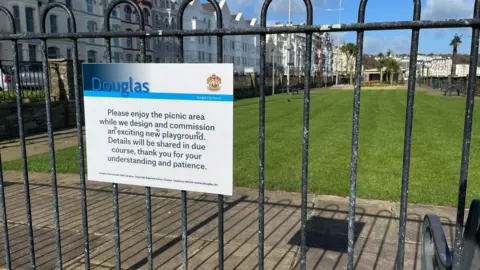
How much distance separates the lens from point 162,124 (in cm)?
246

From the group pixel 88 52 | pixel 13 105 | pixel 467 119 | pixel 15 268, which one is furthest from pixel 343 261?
pixel 88 52

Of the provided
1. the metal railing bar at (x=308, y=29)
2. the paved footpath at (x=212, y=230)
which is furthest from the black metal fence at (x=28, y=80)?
the metal railing bar at (x=308, y=29)

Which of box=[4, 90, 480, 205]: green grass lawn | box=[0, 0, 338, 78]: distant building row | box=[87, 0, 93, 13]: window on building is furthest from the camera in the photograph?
box=[87, 0, 93, 13]: window on building

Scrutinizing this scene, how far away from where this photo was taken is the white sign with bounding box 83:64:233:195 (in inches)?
90.6

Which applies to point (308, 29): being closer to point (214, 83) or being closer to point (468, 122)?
point (214, 83)

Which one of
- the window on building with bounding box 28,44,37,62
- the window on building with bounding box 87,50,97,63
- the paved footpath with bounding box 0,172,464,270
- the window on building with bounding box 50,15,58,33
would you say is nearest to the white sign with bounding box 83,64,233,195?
the paved footpath with bounding box 0,172,464,270

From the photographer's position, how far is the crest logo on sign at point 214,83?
7.36 feet

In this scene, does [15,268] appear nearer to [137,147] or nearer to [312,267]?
[137,147]

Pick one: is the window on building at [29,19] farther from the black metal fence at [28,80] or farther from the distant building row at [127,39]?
the black metal fence at [28,80]

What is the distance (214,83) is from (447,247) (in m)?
1.49

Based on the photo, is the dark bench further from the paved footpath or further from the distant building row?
the distant building row

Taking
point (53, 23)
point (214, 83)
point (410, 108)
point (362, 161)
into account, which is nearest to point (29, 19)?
point (53, 23)

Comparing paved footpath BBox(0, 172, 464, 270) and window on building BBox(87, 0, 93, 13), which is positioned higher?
window on building BBox(87, 0, 93, 13)

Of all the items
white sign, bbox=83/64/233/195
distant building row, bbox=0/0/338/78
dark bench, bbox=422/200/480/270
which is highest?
distant building row, bbox=0/0/338/78
